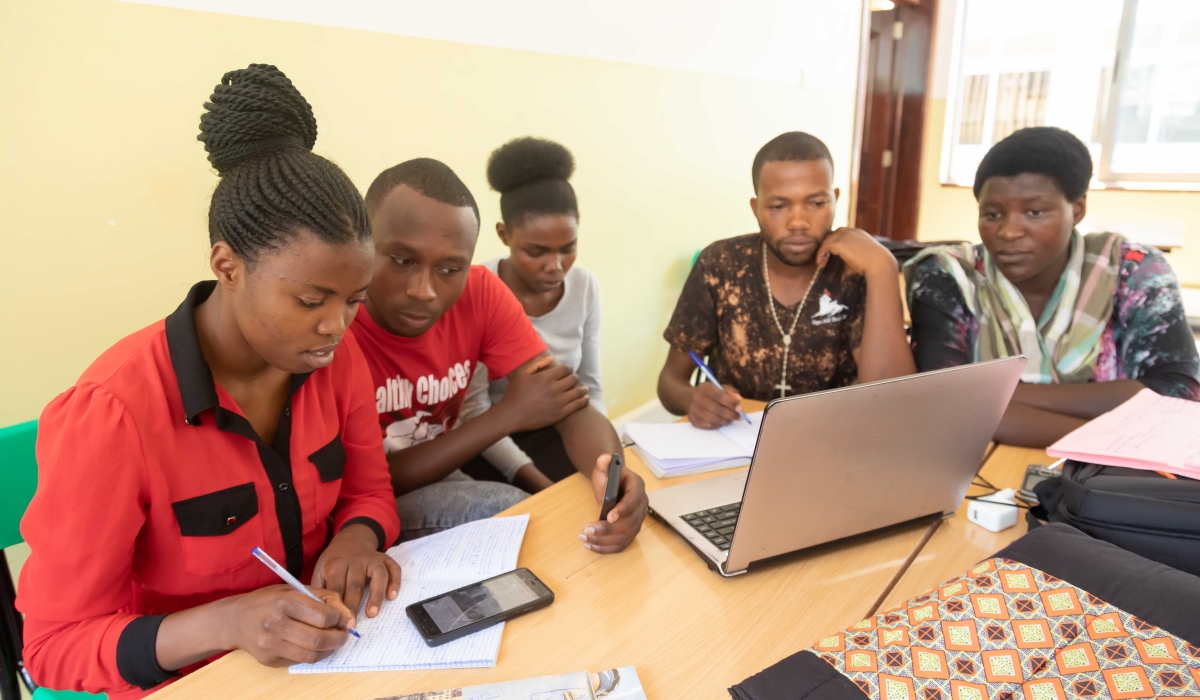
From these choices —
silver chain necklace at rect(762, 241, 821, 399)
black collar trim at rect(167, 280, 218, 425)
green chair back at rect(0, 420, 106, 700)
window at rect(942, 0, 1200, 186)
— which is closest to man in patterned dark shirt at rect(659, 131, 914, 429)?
silver chain necklace at rect(762, 241, 821, 399)

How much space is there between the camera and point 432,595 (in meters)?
0.90

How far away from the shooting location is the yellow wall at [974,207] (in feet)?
14.8

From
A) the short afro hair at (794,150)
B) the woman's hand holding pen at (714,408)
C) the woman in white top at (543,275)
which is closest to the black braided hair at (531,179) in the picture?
the woman in white top at (543,275)

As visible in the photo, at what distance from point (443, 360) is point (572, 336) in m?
0.76

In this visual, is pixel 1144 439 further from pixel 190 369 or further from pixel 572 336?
pixel 572 336

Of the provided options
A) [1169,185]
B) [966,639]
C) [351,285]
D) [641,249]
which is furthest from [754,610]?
[1169,185]

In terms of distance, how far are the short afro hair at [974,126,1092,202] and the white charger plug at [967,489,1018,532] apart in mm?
883

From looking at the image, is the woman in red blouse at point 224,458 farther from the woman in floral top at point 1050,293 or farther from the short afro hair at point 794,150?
the woman in floral top at point 1050,293

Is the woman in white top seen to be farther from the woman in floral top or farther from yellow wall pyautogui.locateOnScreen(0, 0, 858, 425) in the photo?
the woman in floral top

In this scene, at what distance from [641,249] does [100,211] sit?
77.9 inches

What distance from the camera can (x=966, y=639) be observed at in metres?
0.70

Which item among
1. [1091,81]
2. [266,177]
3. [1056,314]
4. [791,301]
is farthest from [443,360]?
[1091,81]

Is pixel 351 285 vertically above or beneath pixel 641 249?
above

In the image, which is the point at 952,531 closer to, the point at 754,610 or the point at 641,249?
the point at 754,610
